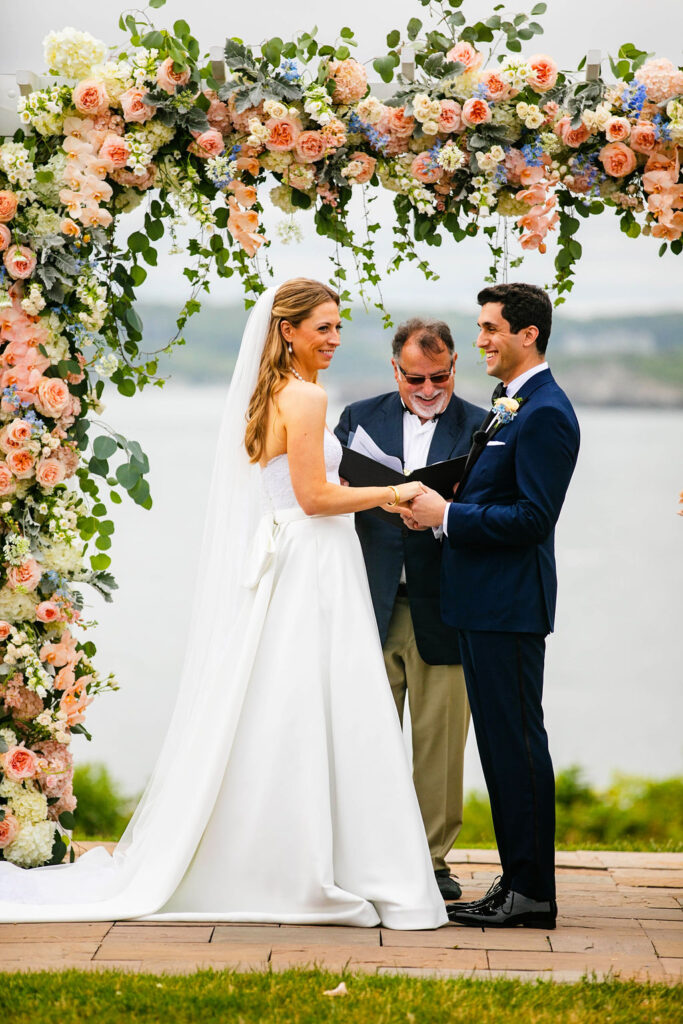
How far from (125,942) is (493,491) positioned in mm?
1888

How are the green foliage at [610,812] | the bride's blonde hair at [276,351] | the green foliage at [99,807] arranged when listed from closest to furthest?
1. the bride's blonde hair at [276,351]
2. the green foliage at [610,812]
3. the green foliage at [99,807]

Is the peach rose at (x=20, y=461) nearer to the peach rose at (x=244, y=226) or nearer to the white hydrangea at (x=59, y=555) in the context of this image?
the white hydrangea at (x=59, y=555)

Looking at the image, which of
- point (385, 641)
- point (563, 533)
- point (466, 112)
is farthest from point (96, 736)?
point (466, 112)

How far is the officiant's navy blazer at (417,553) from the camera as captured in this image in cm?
409

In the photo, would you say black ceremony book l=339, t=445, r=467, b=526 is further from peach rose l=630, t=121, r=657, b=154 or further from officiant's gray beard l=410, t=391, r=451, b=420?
peach rose l=630, t=121, r=657, b=154

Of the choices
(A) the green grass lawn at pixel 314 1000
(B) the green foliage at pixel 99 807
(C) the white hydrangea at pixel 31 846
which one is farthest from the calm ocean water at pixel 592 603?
(A) the green grass lawn at pixel 314 1000

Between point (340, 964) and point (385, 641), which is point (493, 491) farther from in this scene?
Result: point (340, 964)

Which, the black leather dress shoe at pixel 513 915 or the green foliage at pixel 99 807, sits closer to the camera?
the black leather dress shoe at pixel 513 915

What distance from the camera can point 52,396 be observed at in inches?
158

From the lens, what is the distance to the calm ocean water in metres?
7.53

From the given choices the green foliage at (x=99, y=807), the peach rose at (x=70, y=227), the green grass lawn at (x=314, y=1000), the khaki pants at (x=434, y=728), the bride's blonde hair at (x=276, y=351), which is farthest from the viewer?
the green foliage at (x=99, y=807)

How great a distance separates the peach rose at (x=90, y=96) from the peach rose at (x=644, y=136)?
1.92 metres

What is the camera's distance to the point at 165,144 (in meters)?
4.06

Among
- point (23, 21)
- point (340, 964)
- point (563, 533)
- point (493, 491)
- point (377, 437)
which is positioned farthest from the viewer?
point (563, 533)
